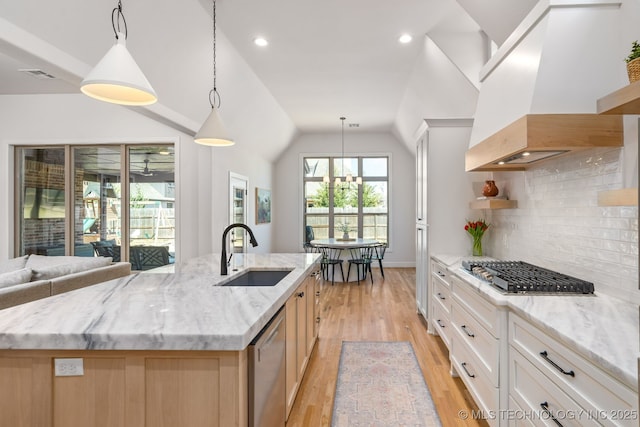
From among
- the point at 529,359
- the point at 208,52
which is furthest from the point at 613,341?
the point at 208,52

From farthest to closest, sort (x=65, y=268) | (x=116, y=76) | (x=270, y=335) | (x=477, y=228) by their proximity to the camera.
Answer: (x=477, y=228), (x=65, y=268), (x=270, y=335), (x=116, y=76)

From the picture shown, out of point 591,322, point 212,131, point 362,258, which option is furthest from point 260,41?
point 362,258

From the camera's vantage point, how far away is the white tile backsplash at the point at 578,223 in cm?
179

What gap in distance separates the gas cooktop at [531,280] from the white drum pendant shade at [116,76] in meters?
2.15

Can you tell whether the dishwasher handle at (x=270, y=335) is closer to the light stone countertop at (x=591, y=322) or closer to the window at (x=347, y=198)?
the light stone countertop at (x=591, y=322)

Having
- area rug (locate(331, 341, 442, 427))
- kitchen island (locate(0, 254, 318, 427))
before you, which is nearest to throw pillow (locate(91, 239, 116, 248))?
area rug (locate(331, 341, 442, 427))

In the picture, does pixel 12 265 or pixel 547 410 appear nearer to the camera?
pixel 547 410

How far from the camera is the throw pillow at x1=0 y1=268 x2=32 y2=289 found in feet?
8.96

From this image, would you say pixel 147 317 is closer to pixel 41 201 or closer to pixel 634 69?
pixel 634 69

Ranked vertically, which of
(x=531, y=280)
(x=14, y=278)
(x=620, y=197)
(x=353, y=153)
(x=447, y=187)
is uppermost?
(x=353, y=153)

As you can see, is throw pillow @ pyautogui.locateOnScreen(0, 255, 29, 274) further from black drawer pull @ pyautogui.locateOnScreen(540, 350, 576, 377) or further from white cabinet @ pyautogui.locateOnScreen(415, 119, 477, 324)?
black drawer pull @ pyautogui.locateOnScreen(540, 350, 576, 377)

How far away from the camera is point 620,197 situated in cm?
140

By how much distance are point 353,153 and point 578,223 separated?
262 inches

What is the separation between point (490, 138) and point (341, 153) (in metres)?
6.35
